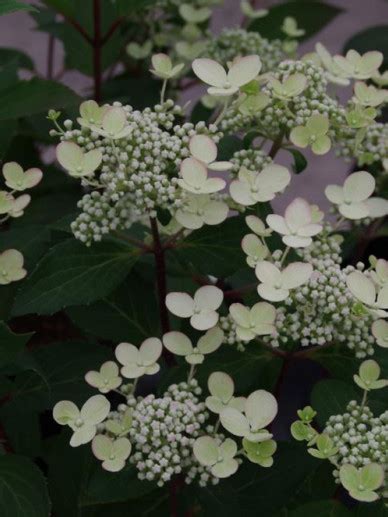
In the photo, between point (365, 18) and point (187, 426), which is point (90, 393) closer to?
point (187, 426)

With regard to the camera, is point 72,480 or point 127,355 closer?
point 127,355

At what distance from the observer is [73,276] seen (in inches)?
27.7

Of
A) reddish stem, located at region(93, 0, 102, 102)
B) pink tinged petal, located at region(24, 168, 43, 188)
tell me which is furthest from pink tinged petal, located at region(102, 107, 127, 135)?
reddish stem, located at region(93, 0, 102, 102)

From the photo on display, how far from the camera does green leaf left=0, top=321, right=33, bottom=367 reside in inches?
25.8

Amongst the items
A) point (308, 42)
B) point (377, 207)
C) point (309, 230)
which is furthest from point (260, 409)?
point (308, 42)

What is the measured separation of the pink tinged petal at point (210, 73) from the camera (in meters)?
0.71

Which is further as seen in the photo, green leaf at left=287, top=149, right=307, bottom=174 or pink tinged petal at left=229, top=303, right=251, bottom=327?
green leaf at left=287, top=149, right=307, bottom=174

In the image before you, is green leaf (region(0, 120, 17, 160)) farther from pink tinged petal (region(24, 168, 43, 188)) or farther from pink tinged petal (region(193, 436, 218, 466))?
pink tinged petal (region(193, 436, 218, 466))

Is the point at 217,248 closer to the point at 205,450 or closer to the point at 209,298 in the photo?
the point at 209,298

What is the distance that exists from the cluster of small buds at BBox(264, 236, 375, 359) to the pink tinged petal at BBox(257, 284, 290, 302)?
15 millimetres

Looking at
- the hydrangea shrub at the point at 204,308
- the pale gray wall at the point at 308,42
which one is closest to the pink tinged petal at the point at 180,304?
the hydrangea shrub at the point at 204,308

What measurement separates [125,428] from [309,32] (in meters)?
0.79

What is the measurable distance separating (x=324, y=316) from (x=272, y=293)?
5 centimetres

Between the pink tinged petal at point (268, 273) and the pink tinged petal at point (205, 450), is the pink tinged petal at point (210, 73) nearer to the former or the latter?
the pink tinged petal at point (268, 273)
